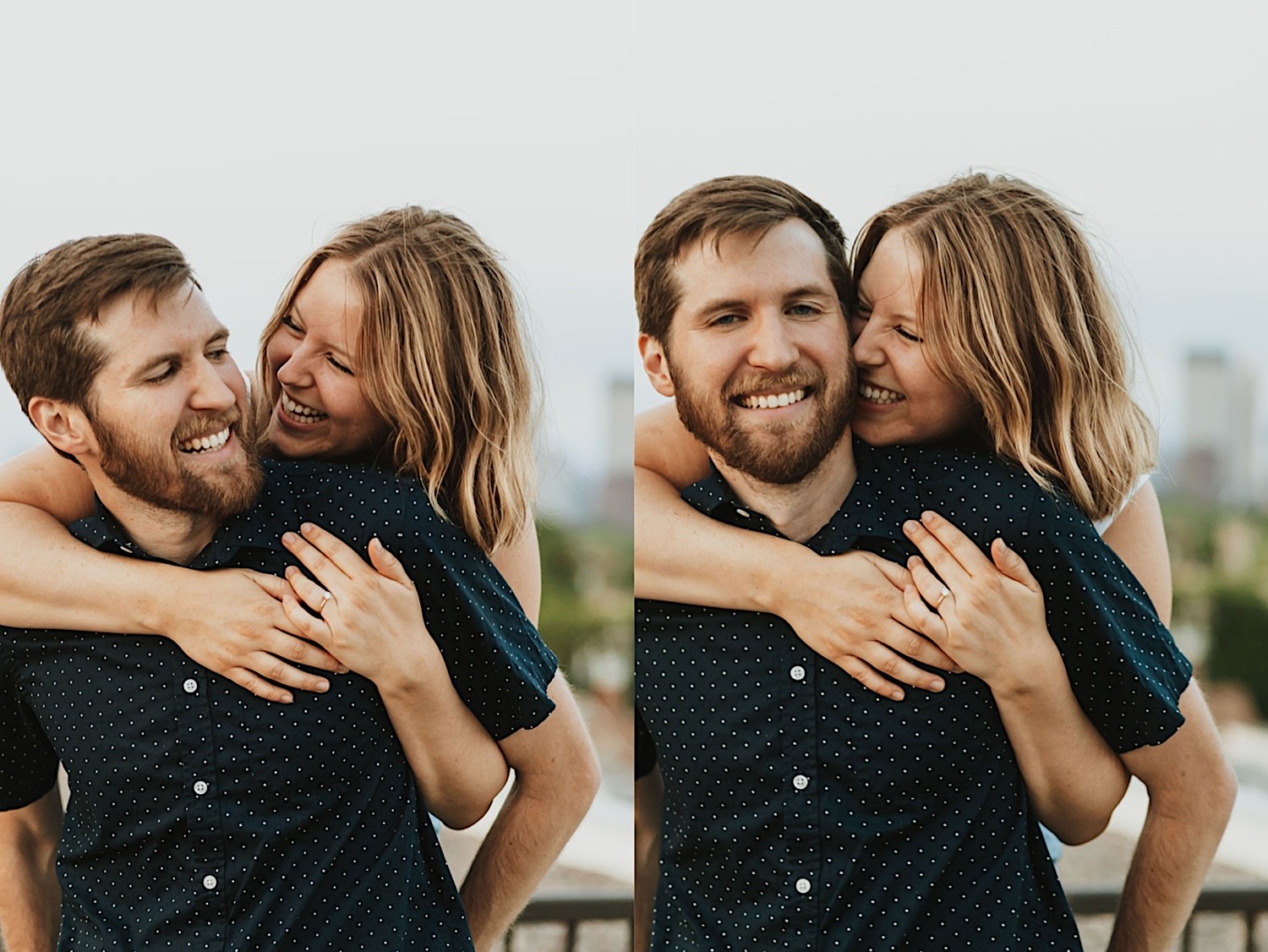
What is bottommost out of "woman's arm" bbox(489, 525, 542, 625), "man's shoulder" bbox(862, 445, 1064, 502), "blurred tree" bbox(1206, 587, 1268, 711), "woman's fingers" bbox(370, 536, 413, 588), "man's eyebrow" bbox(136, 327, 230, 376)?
"blurred tree" bbox(1206, 587, 1268, 711)

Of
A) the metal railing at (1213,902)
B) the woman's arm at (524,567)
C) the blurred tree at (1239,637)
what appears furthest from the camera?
the blurred tree at (1239,637)

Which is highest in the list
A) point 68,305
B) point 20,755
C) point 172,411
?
point 68,305

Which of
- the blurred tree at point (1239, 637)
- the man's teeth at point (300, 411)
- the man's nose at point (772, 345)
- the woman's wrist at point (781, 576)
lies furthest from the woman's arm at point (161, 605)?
the blurred tree at point (1239, 637)

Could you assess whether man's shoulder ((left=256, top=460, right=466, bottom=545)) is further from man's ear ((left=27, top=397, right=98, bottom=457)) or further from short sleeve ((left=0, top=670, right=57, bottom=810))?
short sleeve ((left=0, top=670, right=57, bottom=810))

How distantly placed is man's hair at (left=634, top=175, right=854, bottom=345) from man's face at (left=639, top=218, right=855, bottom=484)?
12 mm

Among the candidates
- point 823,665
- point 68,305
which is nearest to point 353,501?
point 68,305

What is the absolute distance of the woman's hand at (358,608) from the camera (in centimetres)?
168

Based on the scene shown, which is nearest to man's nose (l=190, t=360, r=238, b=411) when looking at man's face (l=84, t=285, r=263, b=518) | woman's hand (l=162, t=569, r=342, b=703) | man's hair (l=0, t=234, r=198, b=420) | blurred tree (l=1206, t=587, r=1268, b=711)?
man's face (l=84, t=285, r=263, b=518)

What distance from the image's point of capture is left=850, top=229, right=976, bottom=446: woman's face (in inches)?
67.0

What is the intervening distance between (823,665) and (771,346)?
0.40 m

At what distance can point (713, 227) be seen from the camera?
1737 mm

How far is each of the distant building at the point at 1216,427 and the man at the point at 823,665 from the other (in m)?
0.33

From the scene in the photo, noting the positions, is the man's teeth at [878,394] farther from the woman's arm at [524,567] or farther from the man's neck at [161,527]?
the man's neck at [161,527]

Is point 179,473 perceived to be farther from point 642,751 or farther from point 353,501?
point 642,751
